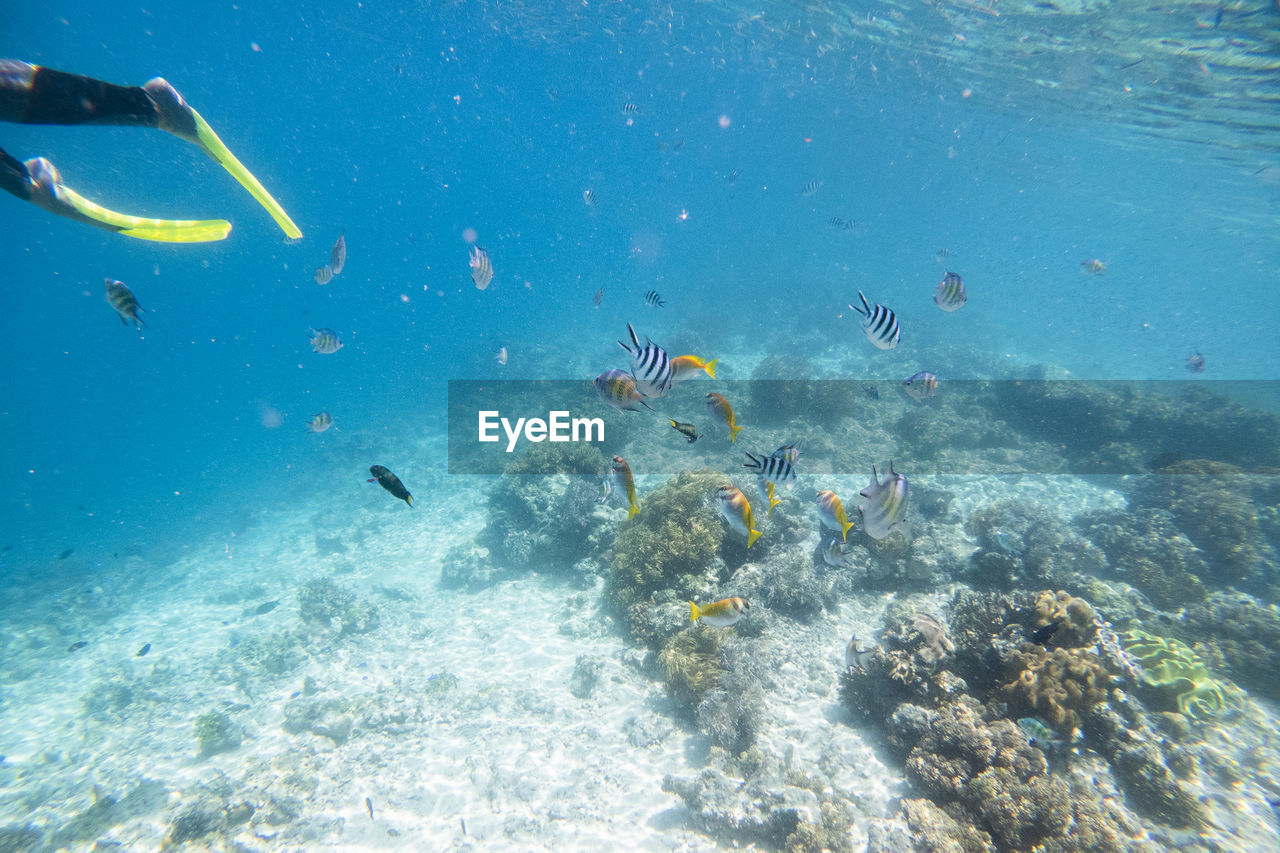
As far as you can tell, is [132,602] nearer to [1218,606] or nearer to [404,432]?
[404,432]

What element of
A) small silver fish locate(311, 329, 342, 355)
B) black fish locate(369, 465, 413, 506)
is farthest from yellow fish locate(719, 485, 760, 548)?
small silver fish locate(311, 329, 342, 355)

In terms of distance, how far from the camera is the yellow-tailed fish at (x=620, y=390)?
4160mm

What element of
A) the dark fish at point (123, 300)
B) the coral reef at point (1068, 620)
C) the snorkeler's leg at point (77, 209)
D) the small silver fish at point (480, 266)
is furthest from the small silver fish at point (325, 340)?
the coral reef at point (1068, 620)

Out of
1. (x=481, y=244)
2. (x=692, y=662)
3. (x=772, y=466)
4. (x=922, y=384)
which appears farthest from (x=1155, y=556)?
(x=481, y=244)

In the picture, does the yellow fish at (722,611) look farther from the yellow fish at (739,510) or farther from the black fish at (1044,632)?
the black fish at (1044,632)

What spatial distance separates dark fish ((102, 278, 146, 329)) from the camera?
6.04 meters

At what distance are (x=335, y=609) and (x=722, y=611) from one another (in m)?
10.8

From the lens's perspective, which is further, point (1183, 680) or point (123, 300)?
point (123, 300)

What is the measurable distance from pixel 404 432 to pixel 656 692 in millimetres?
21084

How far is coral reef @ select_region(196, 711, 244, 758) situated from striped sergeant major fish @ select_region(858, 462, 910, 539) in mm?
10420

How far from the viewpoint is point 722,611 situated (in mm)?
4699

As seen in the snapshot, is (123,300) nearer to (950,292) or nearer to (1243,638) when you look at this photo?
(950,292)

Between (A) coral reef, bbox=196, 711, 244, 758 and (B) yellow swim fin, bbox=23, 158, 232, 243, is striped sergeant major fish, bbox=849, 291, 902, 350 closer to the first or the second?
(B) yellow swim fin, bbox=23, 158, 232, 243

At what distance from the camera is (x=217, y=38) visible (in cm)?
3559
